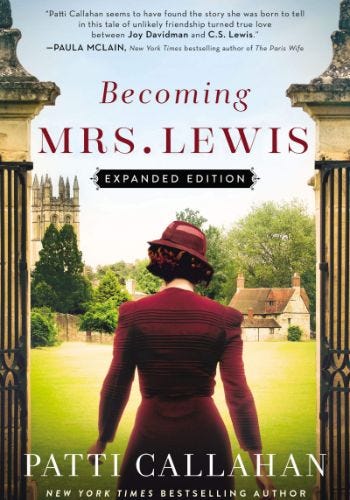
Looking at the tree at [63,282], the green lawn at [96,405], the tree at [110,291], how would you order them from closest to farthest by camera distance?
the green lawn at [96,405] → the tree at [110,291] → the tree at [63,282]

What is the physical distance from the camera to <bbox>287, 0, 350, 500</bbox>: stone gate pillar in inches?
253

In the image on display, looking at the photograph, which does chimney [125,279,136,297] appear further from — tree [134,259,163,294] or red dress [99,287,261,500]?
red dress [99,287,261,500]

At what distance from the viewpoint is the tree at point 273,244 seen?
11.7 meters

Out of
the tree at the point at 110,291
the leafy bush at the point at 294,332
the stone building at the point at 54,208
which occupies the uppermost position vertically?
the stone building at the point at 54,208

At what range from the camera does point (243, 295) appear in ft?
40.9

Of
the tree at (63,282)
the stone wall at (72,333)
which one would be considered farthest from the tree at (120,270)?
the stone wall at (72,333)

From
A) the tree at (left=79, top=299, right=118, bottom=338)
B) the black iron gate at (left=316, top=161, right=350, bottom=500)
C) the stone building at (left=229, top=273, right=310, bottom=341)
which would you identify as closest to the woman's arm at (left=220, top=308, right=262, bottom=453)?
the black iron gate at (left=316, top=161, right=350, bottom=500)

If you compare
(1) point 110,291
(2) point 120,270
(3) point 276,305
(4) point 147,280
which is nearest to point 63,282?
(2) point 120,270

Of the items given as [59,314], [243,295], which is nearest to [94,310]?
[59,314]

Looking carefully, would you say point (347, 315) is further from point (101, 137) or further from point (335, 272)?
point (101, 137)

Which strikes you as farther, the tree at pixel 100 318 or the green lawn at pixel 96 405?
the tree at pixel 100 318

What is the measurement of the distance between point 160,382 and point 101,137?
2.28 meters

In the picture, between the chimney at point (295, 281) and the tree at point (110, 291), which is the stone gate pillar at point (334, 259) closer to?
the chimney at point (295, 281)

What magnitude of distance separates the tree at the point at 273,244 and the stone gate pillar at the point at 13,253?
5069 millimetres
